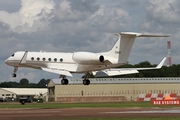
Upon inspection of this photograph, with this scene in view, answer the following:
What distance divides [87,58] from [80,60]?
1.40 m

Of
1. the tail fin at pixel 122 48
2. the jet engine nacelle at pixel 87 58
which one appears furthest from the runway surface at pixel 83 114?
the tail fin at pixel 122 48

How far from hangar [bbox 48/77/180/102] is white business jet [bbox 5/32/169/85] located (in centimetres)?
4318

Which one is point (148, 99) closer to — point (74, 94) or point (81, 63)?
point (74, 94)

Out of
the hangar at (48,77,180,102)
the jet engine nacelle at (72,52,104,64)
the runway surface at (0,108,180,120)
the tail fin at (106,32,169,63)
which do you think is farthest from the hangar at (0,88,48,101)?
the runway surface at (0,108,180,120)

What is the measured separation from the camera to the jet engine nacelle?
54.4 meters

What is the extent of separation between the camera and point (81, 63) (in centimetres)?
5694

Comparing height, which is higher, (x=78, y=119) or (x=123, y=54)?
(x=123, y=54)

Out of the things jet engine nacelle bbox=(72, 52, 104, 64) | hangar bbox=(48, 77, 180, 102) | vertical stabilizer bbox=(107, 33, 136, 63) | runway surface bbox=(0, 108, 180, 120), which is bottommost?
runway surface bbox=(0, 108, 180, 120)

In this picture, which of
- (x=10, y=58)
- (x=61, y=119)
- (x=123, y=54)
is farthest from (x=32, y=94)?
(x=61, y=119)

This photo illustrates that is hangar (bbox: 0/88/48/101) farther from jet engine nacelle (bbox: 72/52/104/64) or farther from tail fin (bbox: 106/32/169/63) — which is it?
tail fin (bbox: 106/32/169/63)

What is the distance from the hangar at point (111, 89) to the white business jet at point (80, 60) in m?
43.2

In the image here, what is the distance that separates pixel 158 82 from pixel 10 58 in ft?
179

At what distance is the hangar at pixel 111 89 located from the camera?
106 m

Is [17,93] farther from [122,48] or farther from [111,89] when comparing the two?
[122,48]
